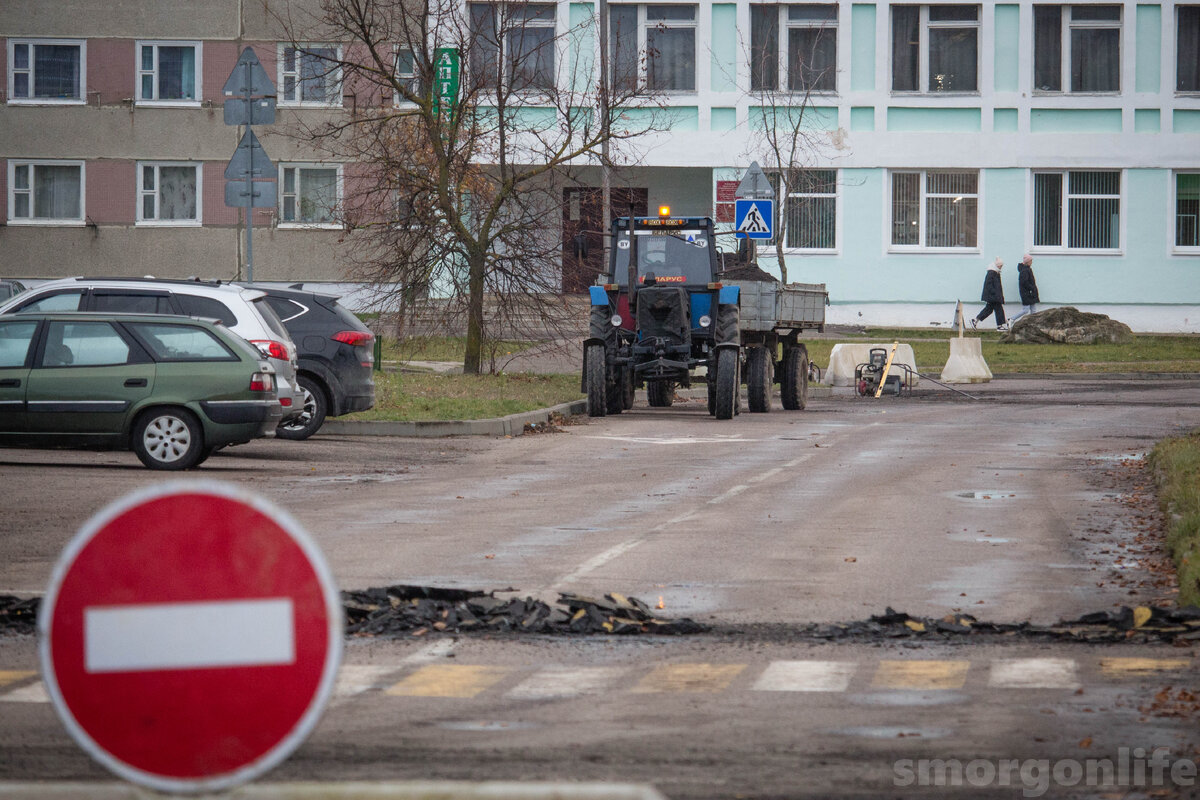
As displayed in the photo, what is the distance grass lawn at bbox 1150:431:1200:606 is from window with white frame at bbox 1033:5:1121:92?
2774 cm

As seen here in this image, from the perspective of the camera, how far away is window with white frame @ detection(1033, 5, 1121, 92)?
42.7 metres

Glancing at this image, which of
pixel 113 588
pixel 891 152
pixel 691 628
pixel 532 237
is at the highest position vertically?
pixel 891 152

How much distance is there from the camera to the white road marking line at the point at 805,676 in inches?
268

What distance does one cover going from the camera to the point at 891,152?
4250 cm

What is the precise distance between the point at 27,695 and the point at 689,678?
8.55 ft

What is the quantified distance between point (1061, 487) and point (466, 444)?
22.3 ft

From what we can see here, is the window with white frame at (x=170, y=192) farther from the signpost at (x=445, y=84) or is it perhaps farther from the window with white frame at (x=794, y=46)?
the signpost at (x=445, y=84)

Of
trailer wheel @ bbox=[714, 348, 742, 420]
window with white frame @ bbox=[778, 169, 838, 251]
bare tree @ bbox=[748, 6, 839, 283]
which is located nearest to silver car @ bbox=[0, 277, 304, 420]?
trailer wheel @ bbox=[714, 348, 742, 420]

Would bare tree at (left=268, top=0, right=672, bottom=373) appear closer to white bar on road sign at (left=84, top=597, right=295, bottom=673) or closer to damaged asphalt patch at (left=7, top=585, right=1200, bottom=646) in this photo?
damaged asphalt patch at (left=7, top=585, right=1200, bottom=646)

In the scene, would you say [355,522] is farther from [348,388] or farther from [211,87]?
[211,87]

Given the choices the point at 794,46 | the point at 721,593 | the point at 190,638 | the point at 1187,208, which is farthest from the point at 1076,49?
the point at 190,638

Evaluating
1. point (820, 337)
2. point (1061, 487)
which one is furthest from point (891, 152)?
point (1061, 487)

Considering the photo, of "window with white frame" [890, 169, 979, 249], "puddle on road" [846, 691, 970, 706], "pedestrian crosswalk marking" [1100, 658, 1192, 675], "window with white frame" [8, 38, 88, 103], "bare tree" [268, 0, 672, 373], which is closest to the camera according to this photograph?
"puddle on road" [846, 691, 970, 706]

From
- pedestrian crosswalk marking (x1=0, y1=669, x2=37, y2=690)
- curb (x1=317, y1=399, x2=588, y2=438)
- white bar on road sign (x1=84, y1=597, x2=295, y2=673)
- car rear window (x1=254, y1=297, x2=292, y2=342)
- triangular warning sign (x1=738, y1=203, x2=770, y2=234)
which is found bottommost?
pedestrian crosswalk marking (x1=0, y1=669, x2=37, y2=690)
